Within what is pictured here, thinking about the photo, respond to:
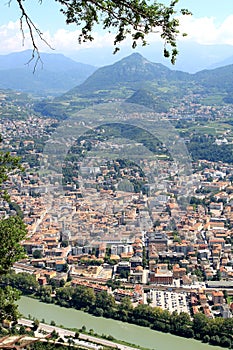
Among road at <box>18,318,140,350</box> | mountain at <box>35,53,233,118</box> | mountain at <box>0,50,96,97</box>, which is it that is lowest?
road at <box>18,318,140,350</box>

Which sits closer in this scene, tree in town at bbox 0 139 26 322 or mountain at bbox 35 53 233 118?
tree in town at bbox 0 139 26 322

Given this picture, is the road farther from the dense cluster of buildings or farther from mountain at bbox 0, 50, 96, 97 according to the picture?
mountain at bbox 0, 50, 96, 97

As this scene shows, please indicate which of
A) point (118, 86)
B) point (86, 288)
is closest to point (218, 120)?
point (118, 86)

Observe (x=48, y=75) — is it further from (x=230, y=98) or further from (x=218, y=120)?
(x=218, y=120)

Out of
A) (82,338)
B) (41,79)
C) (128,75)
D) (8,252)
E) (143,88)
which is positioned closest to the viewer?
(8,252)

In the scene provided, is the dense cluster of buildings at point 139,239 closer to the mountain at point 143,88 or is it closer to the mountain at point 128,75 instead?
the mountain at point 143,88

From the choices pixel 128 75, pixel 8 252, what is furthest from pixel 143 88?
pixel 8 252

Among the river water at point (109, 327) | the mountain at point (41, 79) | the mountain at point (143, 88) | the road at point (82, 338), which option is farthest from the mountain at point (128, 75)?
the road at point (82, 338)

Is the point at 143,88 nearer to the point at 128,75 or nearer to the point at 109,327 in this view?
the point at 128,75

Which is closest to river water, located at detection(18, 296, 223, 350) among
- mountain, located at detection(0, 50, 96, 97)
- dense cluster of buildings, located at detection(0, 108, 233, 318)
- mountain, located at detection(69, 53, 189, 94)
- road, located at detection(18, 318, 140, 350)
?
road, located at detection(18, 318, 140, 350)
